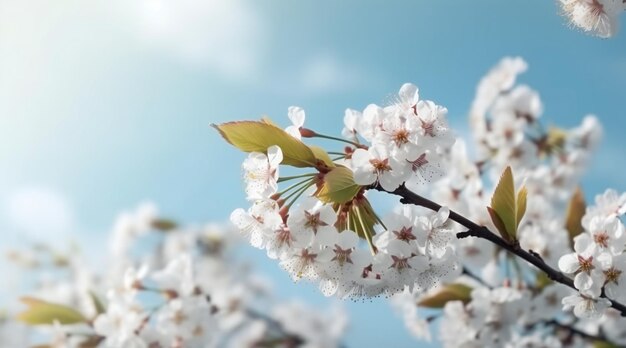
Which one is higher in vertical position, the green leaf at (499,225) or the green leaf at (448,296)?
the green leaf at (448,296)

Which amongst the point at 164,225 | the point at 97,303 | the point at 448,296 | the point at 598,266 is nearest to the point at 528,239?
the point at 448,296

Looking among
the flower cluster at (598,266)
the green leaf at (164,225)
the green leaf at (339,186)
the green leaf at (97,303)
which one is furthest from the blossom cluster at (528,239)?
the green leaf at (164,225)

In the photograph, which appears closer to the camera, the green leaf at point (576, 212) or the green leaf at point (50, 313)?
the green leaf at point (576, 212)

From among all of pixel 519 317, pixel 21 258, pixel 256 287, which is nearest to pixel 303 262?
pixel 519 317

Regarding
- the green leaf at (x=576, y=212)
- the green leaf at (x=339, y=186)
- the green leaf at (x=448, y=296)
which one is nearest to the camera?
the green leaf at (x=339, y=186)

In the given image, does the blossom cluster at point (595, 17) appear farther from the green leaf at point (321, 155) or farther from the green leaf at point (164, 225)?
the green leaf at point (164, 225)

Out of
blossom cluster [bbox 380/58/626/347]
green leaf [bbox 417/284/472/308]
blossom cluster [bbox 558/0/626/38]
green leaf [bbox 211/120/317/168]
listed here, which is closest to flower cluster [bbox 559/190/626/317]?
blossom cluster [bbox 380/58/626/347]

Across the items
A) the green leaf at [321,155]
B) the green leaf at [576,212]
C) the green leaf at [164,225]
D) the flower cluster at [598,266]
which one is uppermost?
the green leaf at [164,225]

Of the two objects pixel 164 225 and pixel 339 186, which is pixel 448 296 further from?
pixel 164 225

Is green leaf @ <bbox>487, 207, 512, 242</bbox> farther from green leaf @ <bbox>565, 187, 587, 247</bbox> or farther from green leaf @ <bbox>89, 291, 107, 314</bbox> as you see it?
green leaf @ <bbox>89, 291, 107, 314</bbox>
